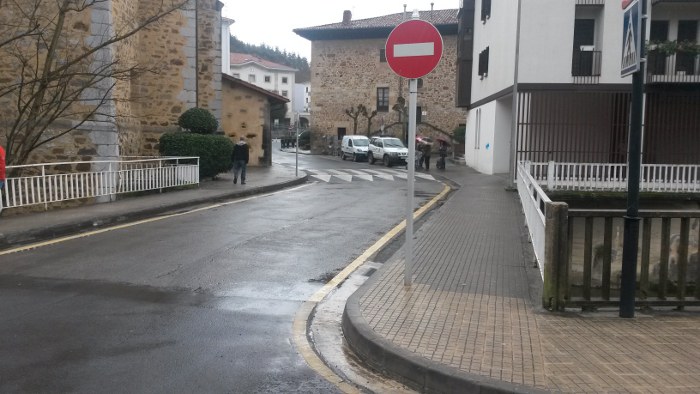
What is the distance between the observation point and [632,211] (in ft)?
18.1

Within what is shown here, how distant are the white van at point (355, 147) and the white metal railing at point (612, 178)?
62.7ft

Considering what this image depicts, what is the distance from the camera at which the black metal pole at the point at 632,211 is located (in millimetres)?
5453

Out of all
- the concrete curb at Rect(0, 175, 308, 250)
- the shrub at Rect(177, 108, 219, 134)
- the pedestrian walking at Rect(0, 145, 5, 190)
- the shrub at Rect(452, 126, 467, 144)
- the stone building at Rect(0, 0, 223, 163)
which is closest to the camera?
the concrete curb at Rect(0, 175, 308, 250)

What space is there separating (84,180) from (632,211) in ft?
39.3

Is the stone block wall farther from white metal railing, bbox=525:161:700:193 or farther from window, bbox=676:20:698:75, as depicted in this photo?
white metal railing, bbox=525:161:700:193

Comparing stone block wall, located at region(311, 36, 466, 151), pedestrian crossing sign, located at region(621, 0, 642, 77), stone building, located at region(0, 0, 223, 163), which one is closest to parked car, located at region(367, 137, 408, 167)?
stone building, located at region(0, 0, 223, 163)

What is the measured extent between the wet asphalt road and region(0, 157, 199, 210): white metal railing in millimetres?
2635

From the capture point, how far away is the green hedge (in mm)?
19906

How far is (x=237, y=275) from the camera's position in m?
7.52

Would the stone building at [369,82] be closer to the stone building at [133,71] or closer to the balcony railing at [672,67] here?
the stone building at [133,71]

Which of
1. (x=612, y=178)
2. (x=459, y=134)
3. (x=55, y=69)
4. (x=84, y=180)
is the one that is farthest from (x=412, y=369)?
(x=459, y=134)

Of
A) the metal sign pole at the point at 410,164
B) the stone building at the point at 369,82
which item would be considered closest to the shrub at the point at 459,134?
the stone building at the point at 369,82

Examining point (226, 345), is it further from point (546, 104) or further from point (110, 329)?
point (546, 104)

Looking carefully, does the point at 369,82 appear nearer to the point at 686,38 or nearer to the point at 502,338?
the point at 686,38
